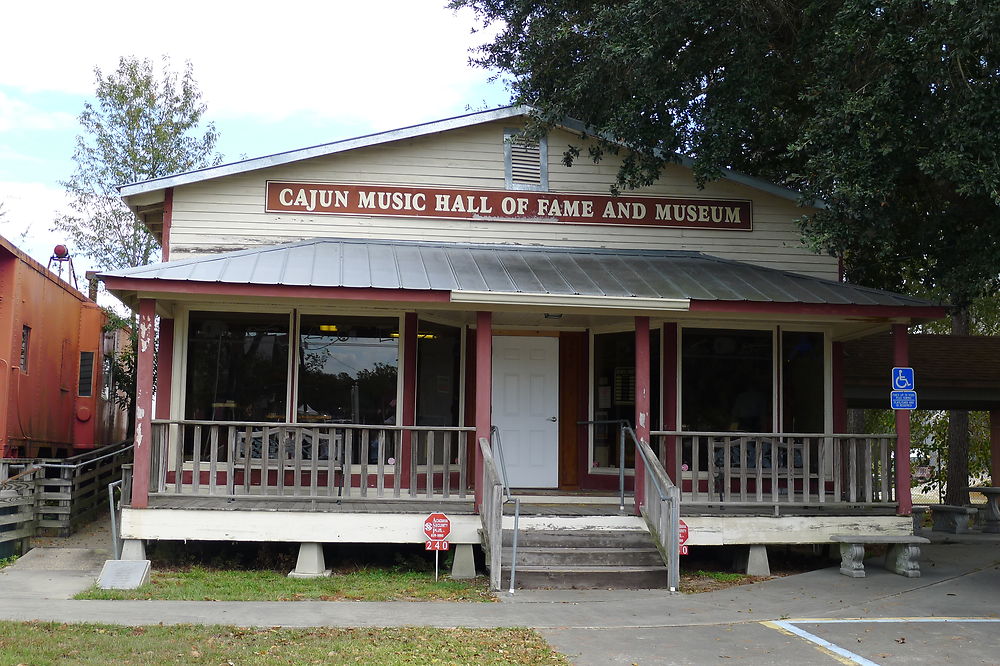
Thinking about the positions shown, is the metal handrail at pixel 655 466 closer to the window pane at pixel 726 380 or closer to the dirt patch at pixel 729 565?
the dirt patch at pixel 729 565

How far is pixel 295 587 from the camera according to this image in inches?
374

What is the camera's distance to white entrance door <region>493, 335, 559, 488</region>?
12.7 meters

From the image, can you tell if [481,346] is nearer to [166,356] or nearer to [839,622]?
[166,356]

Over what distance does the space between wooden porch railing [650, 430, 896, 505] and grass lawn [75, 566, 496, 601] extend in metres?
2.93

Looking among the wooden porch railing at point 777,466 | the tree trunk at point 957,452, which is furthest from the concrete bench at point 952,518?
the tree trunk at point 957,452

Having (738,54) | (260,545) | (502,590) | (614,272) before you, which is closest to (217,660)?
(502,590)

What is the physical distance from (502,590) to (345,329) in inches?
161

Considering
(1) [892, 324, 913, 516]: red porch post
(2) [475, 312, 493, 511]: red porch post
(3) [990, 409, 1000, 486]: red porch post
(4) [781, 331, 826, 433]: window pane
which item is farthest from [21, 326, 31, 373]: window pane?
(3) [990, 409, 1000, 486]: red porch post

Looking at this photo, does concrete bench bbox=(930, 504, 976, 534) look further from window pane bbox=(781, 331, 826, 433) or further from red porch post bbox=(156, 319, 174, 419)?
red porch post bbox=(156, 319, 174, 419)

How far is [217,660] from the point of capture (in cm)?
658

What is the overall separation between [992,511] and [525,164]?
9740 mm

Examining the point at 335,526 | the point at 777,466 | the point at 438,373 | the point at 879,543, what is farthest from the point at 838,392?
the point at 335,526

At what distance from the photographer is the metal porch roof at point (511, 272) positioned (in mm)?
10586

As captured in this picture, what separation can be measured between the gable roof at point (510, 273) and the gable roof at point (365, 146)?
1095 millimetres
